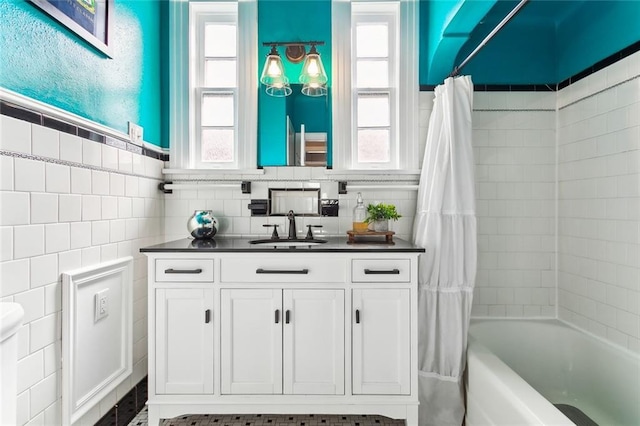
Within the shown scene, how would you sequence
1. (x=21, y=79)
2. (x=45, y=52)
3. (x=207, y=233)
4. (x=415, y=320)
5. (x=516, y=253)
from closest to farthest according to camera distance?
(x=21, y=79), (x=45, y=52), (x=415, y=320), (x=207, y=233), (x=516, y=253)

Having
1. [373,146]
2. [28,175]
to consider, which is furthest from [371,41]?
[28,175]

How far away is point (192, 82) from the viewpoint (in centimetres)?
239

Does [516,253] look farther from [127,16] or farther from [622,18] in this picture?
[127,16]

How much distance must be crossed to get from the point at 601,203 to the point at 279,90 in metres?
2.14

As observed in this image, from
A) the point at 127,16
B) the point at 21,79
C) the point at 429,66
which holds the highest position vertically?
the point at 127,16

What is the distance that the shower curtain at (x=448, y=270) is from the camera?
1887 mm

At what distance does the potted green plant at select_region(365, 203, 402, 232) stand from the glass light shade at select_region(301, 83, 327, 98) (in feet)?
2.89

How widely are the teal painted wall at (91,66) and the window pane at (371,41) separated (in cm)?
142

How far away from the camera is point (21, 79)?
1.26 m

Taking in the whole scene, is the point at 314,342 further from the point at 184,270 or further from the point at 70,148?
the point at 70,148

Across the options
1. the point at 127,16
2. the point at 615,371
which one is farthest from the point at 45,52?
the point at 615,371

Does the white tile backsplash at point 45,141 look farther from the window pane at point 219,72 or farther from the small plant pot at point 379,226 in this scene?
the small plant pot at point 379,226

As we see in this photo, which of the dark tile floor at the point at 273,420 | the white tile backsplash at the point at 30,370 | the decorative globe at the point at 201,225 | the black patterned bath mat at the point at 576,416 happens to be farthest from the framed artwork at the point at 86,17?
the black patterned bath mat at the point at 576,416

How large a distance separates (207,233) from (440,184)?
1481 mm
